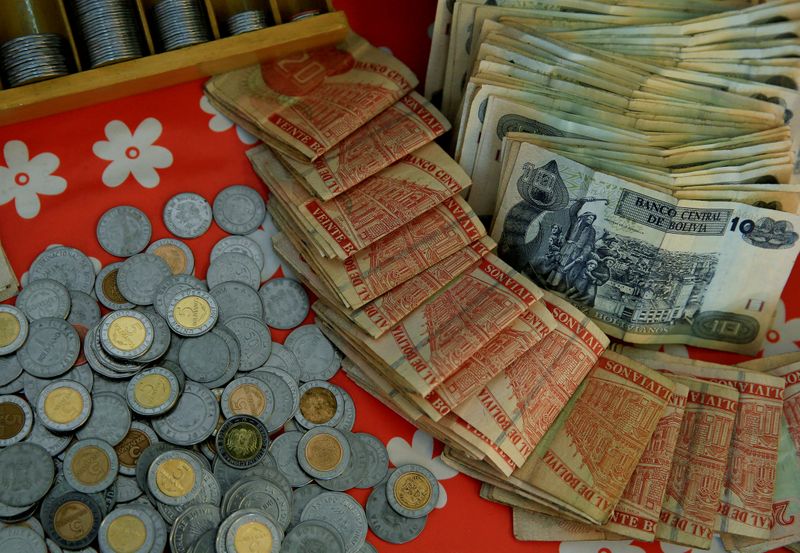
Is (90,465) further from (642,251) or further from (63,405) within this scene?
(642,251)

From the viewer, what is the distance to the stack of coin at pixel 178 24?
6.60 ft

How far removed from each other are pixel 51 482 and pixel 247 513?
1.39 feet

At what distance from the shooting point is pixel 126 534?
1.80 m

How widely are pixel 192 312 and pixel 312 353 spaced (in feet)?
0.98

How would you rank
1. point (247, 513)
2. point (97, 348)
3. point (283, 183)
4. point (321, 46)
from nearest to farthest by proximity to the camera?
point (247, 513) < point (97, 348) < point (283, 183) < point (321, 46)

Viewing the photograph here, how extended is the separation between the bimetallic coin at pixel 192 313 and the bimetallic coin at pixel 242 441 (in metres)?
0.23

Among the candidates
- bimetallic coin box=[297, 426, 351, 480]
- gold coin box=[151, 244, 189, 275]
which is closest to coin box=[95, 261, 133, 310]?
gold coin box=[151, 244, 189, 275]

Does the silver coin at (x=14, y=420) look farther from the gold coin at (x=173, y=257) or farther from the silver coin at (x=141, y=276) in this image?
the gold coin at (x=173, y=257)

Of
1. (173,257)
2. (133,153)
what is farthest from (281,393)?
(133,153)

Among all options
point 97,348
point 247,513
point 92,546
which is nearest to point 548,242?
point 247,513

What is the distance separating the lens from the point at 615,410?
6.56 feet

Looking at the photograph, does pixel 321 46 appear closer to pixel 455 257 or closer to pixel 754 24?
pixel 455 257

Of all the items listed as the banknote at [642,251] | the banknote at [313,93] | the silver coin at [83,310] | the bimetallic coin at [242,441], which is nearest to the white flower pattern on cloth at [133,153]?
the banknote at [313,93]

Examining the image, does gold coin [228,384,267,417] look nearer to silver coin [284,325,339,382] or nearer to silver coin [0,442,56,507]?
silver coin [284,325,339,382]
